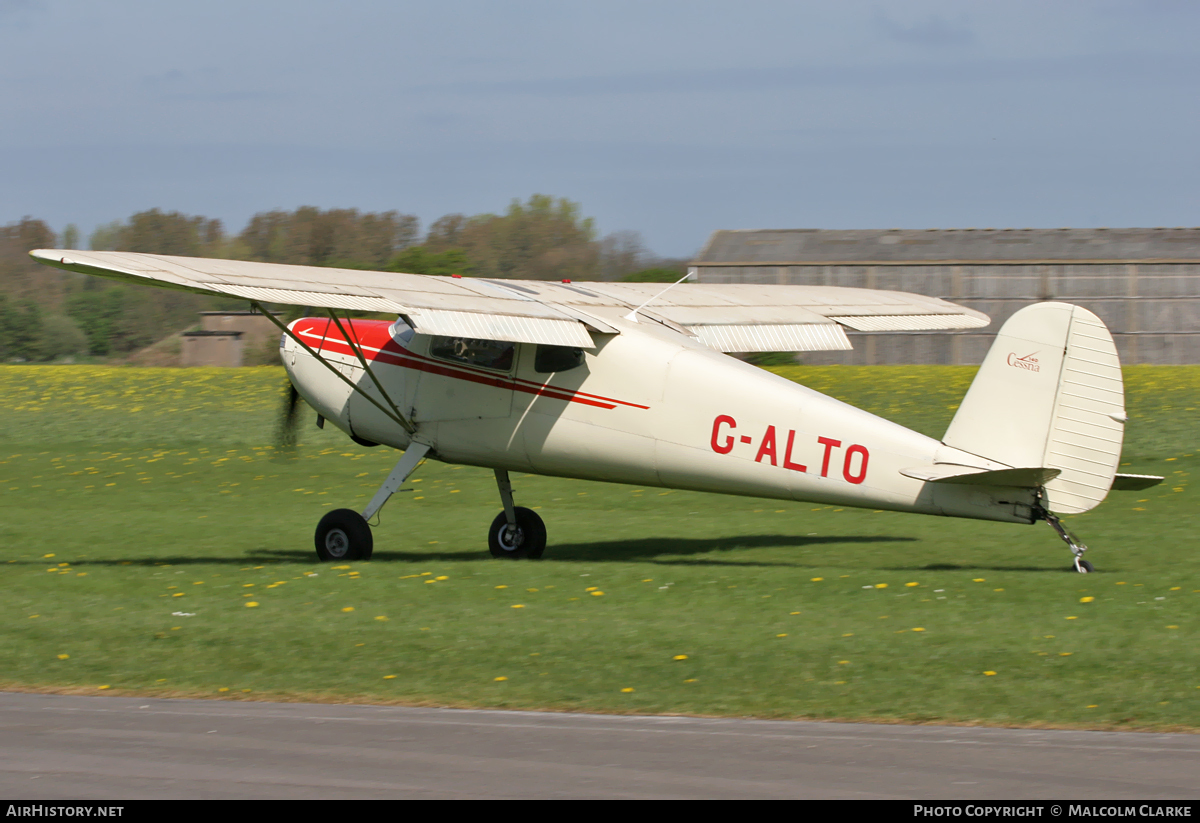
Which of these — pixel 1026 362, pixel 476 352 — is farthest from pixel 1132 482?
pixel 476 352

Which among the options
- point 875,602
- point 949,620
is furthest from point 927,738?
point 875,602

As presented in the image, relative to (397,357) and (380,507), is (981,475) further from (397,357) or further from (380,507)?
(397,357)

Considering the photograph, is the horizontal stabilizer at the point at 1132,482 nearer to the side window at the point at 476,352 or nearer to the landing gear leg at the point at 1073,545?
the landing gear leg at the point at 1073,545

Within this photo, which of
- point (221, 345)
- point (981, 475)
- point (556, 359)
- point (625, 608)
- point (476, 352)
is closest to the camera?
point (625, 608)

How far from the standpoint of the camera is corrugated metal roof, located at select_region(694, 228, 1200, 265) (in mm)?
46219

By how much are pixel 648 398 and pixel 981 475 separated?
3001 millimetres

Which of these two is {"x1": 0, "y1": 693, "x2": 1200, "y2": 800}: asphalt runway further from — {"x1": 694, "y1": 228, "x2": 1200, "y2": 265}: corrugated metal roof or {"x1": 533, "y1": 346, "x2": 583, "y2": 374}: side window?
{"x1": 694, "y1": 228, "x2": 1200, "y2": 265}: corrugated metal roof

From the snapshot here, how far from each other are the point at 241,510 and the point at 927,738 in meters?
12.7

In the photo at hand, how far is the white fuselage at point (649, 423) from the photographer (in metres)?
10.5

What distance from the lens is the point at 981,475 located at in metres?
10.0

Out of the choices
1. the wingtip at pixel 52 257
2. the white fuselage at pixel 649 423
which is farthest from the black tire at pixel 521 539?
the wingtip at pixel 52 257

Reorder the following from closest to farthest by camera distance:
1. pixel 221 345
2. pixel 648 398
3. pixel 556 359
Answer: pixel 648 398 < pixel 556 359 < pixel 221 345

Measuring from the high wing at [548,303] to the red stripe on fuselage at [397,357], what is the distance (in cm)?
60

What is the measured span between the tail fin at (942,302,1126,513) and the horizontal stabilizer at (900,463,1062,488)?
15 centimetres
